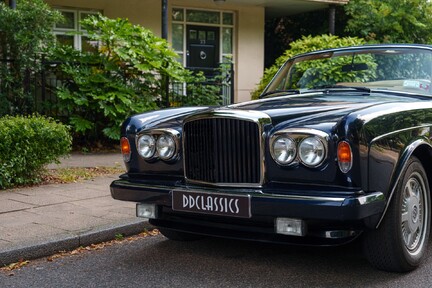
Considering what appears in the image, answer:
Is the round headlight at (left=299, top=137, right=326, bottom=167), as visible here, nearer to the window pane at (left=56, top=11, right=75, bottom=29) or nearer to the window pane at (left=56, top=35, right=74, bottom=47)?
the window pane at (left=56, top=35, right=74, bottom=47)

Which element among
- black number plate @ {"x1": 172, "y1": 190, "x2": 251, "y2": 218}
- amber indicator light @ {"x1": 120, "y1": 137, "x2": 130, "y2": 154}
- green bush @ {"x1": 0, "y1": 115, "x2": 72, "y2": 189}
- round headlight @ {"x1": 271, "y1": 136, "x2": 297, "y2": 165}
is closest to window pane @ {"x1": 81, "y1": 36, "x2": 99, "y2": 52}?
green bush @ {"x1": 0, "y1": 115, "x2": 72, "y2": 189}

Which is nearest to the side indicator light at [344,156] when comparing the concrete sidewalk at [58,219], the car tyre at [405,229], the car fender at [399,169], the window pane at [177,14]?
the car fender at [399,169]

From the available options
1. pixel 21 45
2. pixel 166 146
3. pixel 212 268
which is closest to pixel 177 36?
pixel 21 45

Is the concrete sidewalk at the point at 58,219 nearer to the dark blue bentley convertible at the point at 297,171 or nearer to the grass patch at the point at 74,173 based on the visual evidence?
the grass patch at the point at 74,173

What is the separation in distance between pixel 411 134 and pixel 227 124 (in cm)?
132

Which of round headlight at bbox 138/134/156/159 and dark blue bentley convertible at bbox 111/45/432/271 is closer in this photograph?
dark blue bentley convertible at bbox 111/45/432/271

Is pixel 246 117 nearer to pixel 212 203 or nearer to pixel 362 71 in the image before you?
pixel 212 203

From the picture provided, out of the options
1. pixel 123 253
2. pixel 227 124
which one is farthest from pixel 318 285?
pixel 123 253

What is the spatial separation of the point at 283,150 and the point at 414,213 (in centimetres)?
117

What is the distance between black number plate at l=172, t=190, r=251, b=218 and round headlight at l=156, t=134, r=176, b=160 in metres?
0.37

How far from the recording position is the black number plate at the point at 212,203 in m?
3.91

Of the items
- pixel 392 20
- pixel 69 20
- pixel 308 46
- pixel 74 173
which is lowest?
pixel 74 173

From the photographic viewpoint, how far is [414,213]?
4309 millimetres

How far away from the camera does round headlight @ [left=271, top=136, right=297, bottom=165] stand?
12.7ft
